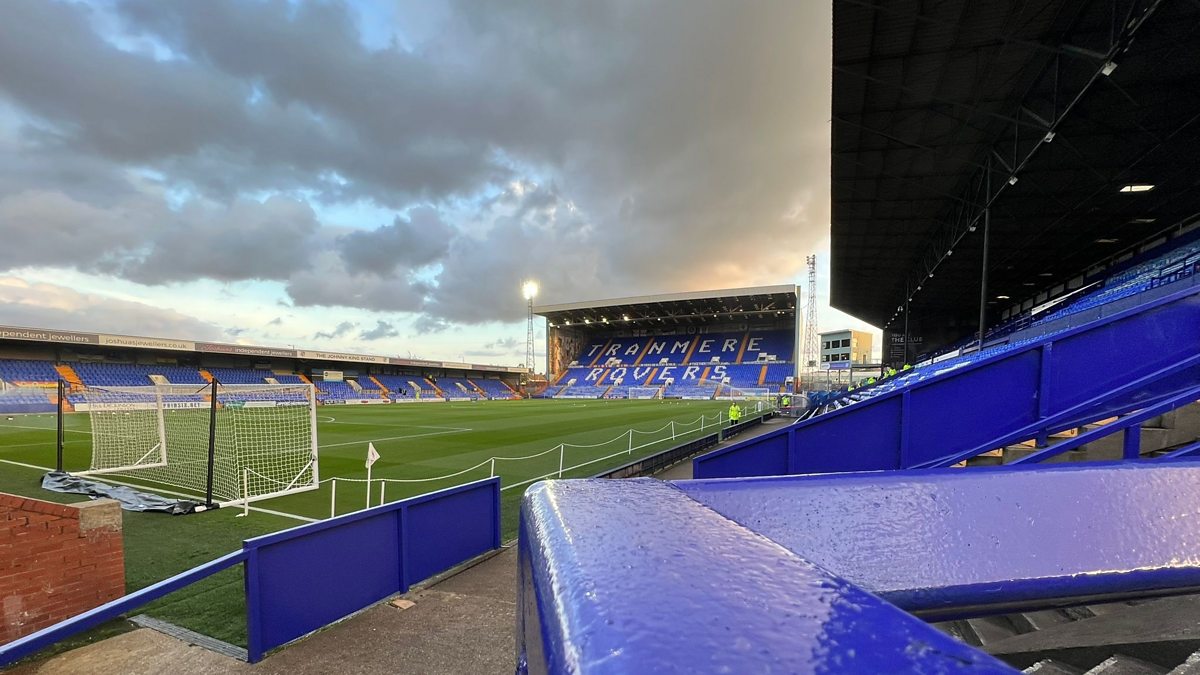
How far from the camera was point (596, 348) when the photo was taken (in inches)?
2781

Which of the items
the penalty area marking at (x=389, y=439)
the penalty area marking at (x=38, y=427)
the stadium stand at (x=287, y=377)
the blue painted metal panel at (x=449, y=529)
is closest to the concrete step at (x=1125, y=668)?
the blue painted metal panel at (x=449, y=529)

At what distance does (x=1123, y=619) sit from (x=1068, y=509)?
117 centimetres

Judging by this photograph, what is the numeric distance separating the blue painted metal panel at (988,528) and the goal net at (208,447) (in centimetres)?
944

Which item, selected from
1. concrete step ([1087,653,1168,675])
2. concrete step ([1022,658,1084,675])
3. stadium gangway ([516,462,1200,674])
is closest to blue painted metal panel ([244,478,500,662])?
stadium gangway ([516,462,1200,674])

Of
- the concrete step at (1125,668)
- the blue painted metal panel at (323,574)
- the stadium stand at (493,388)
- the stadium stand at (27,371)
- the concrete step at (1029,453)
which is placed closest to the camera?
the concrete step at (1125,668)

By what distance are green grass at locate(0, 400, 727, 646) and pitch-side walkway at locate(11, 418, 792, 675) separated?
→ 479 millimetres

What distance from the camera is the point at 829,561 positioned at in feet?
2.93

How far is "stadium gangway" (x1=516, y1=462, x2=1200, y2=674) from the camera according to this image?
1.59 feet

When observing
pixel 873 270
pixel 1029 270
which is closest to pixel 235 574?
pixel 873 270

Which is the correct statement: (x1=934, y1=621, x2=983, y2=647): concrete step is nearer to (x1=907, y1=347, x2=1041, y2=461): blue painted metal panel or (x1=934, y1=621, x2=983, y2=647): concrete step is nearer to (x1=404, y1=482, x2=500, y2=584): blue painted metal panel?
(x1=907, y1=347, x2=1041, y2=461): blue painted metal panel

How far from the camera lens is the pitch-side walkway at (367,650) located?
3547 mm

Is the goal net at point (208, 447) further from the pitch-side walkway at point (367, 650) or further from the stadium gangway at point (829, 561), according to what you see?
the stadium gangway at point (829, 561)

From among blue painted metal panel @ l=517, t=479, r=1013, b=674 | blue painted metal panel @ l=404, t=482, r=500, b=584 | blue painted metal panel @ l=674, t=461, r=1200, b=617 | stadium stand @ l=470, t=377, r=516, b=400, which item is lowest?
stadium stand @ l=470, t=377, r=516, b=400

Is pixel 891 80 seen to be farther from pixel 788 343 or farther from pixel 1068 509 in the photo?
pixel 788 343
